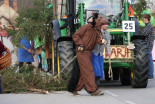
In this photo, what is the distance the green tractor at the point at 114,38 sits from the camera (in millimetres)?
14336

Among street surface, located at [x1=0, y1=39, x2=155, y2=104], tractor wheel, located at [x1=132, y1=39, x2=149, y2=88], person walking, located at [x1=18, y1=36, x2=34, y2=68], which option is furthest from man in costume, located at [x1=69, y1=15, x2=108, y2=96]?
person walking, located at [x1=18, y1=36, x2=34, y2=68]

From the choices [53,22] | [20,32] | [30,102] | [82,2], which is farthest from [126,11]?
[30,102]

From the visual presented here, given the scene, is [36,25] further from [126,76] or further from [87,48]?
[87,48]

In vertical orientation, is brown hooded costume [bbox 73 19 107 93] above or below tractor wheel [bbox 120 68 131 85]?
above

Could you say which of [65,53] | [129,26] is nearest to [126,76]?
[129,26]

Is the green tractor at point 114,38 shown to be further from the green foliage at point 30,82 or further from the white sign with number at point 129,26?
the green foliage at point 30,82

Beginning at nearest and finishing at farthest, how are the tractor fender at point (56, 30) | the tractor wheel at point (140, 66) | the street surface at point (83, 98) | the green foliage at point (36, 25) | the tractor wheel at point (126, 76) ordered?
the street surface at point (83, 98), the tractor wheel at point (140, 66), the tractor wheel at point (126, 76), the tractor fender at point (56, 30), the green foliage at point (36, 25)

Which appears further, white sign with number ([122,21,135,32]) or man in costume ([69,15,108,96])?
white sign with number ([122,21,135,32])

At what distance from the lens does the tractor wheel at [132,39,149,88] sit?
1420cm

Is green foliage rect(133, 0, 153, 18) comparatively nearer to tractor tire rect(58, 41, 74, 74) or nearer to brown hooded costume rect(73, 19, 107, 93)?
tractor tire rect(58, 41, 74, 74)

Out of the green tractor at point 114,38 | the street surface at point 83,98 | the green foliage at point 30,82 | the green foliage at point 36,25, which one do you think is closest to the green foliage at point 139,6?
the green foliage at point 36,25

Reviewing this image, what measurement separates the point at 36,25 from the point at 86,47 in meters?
4.94

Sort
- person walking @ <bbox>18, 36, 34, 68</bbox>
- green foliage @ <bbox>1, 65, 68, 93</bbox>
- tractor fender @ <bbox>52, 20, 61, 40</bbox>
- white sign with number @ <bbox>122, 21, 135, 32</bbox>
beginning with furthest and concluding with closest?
1. person walking @ <bbox>18, 36, 34, 68</bbox>
2. tractor fender @ <bbox>52, 20, 61, 40</bbox>
3. white sign with number @ <bbox>122, 21, 135, 32</bbox>
4. green foliage @ <bbox>1, 65, 68, 93</bbox>

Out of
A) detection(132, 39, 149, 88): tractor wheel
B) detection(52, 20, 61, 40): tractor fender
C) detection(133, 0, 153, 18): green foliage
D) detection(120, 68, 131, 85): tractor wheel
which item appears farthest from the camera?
detection(133, 0, 153, 18): green foliage
